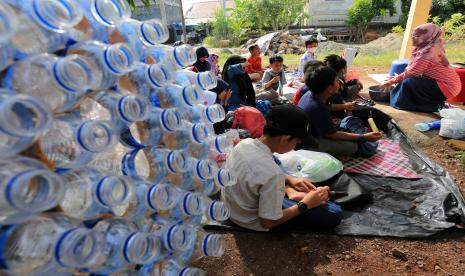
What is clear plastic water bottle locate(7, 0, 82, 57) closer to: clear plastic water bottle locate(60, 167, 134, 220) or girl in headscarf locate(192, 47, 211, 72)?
clear plastic water bottle locate(60, 167, 134, 220)

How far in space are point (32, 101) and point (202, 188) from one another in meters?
1.08

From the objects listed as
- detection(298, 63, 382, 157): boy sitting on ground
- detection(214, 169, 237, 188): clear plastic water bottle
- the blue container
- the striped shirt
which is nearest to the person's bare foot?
detection(214, 169, 237, 188): clear plastic water bottle

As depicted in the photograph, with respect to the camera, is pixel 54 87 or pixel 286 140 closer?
pixel 54 87

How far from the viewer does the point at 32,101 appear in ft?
2.69

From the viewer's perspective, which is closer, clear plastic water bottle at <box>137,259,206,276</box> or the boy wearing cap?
clear plastic water bottle at <box>137,259,206,276</box>

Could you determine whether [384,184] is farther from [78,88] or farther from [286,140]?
[78,88]

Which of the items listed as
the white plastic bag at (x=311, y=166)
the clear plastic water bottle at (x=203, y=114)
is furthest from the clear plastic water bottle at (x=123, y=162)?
the white plastic bag at (x=311, y=166)

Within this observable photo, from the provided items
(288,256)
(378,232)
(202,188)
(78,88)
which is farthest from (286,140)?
(78,88)

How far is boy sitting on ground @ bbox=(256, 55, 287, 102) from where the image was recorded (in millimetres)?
5621

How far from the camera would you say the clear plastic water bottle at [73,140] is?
0.99 m

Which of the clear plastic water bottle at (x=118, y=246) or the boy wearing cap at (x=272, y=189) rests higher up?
the clear plastic water bottle at (x=118, y=246)

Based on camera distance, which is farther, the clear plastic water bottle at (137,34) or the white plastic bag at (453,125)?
the white plastic bag at (453,125)

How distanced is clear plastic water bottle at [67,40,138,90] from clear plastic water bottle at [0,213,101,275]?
1.55ft

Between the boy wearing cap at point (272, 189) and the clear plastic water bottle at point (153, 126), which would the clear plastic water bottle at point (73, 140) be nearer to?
the clear plastic water bottle at point (153, 126)
